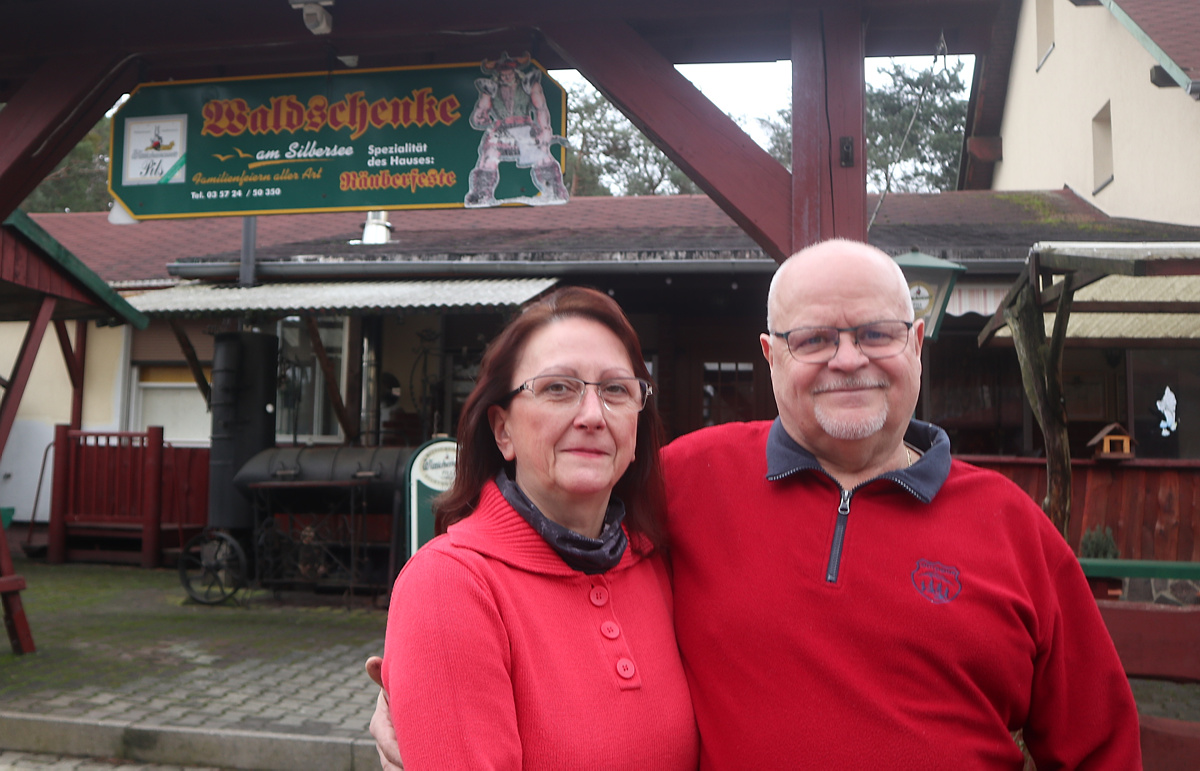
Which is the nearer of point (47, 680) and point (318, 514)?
point (47, 680)

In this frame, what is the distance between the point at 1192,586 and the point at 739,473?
618cm

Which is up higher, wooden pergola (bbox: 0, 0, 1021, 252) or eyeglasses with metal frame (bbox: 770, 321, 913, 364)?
wooden pergola (bbox: 0, 0, 1021, 252)

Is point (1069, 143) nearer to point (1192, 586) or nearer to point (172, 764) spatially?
point (1192, 586)

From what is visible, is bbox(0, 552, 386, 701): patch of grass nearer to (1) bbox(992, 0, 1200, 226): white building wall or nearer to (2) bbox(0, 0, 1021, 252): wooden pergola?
(2) bbox(0, 0, 1021, 252): wooden pergola

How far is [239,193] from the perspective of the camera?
526cm

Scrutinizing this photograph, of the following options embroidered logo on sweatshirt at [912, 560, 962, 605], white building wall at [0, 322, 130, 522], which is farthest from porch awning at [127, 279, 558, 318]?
embroidered logo on sweatshirt at [912, 560, 962, 605]

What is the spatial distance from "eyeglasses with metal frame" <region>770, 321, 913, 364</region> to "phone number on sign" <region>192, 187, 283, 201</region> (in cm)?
420

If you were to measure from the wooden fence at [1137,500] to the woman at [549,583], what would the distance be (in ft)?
18.1

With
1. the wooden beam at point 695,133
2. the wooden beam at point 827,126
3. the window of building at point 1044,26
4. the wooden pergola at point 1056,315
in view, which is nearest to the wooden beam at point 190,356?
the wooden beam at point 695,133

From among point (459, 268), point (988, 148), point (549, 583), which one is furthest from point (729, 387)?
point (988, 148)

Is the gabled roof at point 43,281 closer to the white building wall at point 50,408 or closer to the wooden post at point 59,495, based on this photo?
the wooden post at point 59,495

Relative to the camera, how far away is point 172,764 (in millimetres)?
4738

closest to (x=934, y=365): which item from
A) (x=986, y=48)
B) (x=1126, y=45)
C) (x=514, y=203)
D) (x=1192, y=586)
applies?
(x=1192, y=586)

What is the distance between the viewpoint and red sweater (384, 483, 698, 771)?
56.2 inches
